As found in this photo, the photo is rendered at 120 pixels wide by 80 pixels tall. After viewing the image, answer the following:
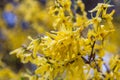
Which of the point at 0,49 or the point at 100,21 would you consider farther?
the point at 0,49

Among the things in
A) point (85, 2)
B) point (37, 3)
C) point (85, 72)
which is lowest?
point (85, 72)

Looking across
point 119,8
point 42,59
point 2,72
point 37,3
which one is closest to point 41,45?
point 42,59

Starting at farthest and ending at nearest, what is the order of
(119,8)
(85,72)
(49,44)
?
(119,8) < (85,72) < (49,44)

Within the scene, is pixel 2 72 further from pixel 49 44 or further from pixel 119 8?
pixel 49 44

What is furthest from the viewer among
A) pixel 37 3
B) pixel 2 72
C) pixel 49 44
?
pixel 37 3

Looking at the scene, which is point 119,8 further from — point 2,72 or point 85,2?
point 2,72

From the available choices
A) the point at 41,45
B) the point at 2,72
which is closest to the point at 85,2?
the point at 41,45

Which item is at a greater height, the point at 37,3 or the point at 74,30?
the point at 37,3
